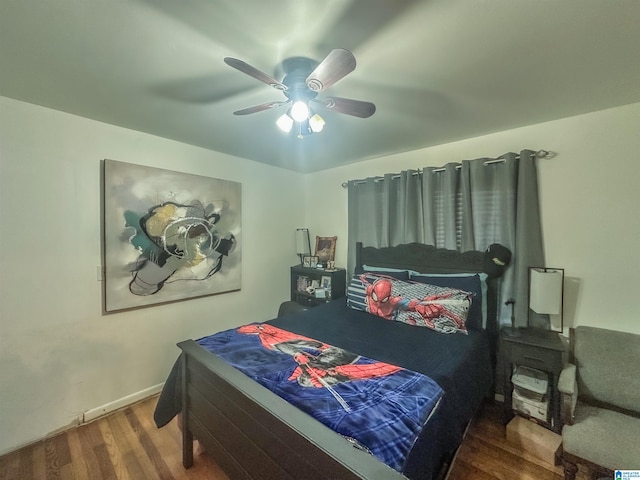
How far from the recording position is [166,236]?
2.42 m

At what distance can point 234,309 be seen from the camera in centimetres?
302

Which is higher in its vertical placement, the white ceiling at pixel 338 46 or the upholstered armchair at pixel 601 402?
the white ceiling at pixel 338 46

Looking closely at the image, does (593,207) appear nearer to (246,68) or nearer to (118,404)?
(246,68)

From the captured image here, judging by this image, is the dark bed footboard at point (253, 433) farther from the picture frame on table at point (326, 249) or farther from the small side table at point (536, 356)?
the picture frame on table at point (326, 249)

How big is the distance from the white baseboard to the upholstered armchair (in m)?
3.01

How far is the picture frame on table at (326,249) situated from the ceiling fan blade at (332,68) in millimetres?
2363

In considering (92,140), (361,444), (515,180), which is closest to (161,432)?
(361,444)

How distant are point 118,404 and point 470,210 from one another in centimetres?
344

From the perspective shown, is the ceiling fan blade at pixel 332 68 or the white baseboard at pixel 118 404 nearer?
the ceiling fan blade at pixel 332 68

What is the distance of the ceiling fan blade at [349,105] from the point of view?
1.39 meters

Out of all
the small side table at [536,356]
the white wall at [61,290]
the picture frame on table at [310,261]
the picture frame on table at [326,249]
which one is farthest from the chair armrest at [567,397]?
the white wall at [61,290]

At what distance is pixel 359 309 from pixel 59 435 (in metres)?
2.46

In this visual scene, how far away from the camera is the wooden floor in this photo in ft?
5.17

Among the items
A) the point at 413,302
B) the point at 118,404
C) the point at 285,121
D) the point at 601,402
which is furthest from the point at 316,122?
the point at 118,404
